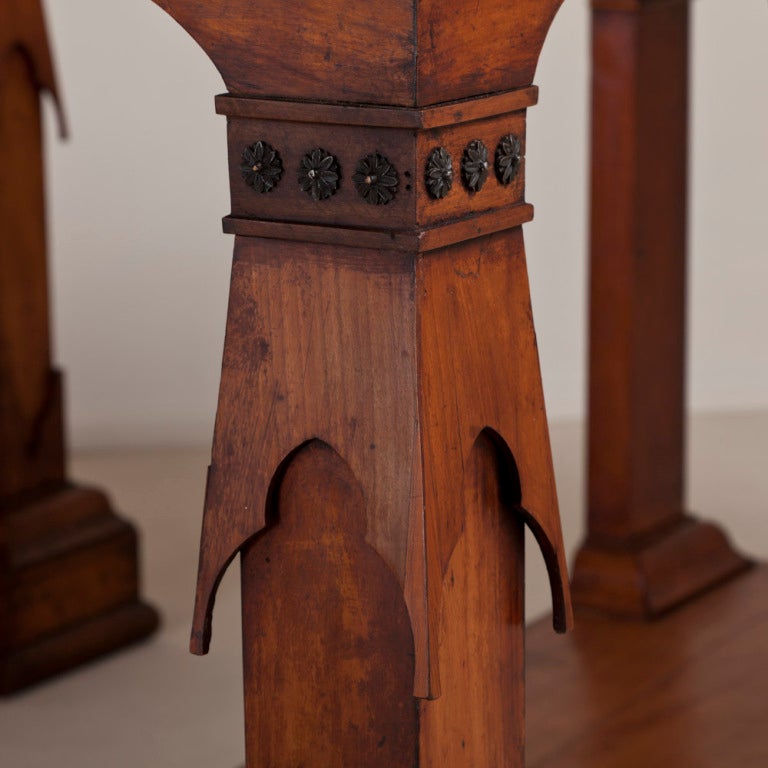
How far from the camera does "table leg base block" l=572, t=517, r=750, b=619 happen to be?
3.21 m

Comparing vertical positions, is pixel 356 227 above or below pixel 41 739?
above

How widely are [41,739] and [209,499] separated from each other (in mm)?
1389

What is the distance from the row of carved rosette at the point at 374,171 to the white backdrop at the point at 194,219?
10.4ft

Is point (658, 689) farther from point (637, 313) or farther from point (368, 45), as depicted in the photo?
point (368, 45)

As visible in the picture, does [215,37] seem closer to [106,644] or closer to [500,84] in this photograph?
[500,84]

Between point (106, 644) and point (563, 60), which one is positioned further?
point (563, 60)

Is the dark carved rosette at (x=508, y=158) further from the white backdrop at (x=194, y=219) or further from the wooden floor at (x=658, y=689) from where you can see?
the white backdrop at (x=194, y=219)

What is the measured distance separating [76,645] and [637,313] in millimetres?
1298

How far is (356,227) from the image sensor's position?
149 cm

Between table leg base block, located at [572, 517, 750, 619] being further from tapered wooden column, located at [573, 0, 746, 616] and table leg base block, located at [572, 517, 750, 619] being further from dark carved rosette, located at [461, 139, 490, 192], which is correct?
dark carved rosette, located at [461, 139, 490, 192]

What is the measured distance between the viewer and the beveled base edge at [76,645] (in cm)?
301

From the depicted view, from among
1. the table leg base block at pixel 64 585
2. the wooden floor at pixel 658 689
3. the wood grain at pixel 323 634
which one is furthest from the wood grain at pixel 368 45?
the table leg base block at pixel 64 585

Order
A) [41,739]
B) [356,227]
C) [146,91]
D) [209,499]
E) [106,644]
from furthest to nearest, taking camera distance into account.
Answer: [146,91]
[106,644]
[41,739]
[209,499]
[356,227]

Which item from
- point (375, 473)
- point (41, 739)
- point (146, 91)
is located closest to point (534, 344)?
point (375, 473)
